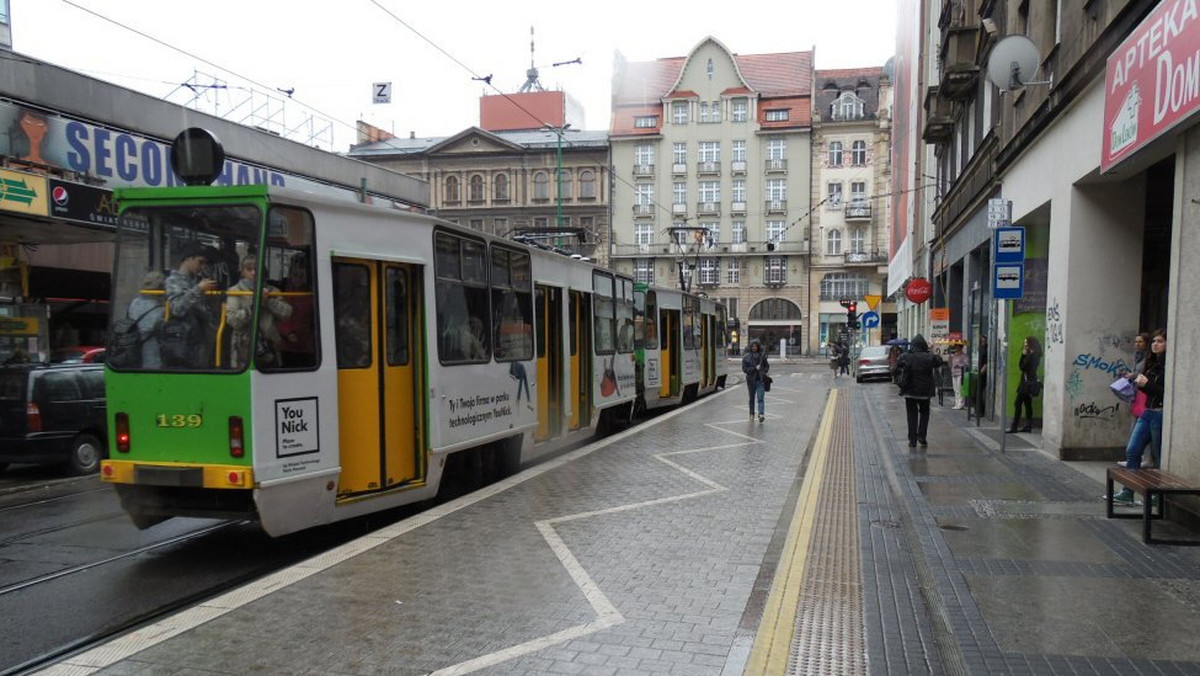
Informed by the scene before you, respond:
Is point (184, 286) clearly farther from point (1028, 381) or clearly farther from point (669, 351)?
point (669, 351)

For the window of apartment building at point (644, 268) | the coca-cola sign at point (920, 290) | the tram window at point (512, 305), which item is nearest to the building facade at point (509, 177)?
the window of apartment building at point (644, 268)

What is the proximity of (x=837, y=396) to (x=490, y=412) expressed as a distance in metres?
17.6

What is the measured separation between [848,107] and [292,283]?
67236 millimetres

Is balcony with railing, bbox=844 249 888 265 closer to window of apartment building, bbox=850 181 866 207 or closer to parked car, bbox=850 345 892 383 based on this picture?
window of apartment building, bbox=850 181 866 207

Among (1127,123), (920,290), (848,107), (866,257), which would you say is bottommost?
(920,290)

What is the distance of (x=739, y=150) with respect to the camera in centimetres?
6750

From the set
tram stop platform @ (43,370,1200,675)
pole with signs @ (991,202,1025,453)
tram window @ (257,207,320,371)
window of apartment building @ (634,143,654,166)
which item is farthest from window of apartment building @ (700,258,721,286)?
tram window @ (257,207,320,371)

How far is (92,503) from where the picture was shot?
9180 millimetres

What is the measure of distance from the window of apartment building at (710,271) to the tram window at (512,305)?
58.9 meters

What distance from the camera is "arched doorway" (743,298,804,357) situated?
67.4 meters

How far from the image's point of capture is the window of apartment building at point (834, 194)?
66.3 metres

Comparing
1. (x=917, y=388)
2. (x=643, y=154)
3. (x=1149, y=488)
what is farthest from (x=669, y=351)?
(x=643, y=154)

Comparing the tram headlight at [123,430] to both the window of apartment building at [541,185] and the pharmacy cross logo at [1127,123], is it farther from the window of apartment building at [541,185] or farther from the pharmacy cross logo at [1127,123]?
the window of apartment building at [541,185]

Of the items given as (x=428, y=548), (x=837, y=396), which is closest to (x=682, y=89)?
(x=837, y=396)
